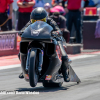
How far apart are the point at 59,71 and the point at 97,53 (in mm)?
7229

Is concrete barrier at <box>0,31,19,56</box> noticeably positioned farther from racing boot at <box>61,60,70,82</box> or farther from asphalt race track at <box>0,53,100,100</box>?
racing boot at <box>61,60,70,82</box>

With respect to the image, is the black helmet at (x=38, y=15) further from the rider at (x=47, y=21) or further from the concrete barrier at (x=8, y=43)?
the concrete barrier at (x=8, y=43)

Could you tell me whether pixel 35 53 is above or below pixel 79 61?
above

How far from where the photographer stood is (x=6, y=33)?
44.8ft

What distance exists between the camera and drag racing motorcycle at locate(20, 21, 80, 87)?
6.51 m

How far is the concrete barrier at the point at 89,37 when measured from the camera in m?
15.8

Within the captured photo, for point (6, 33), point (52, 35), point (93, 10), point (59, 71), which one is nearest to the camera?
point (52, 35)

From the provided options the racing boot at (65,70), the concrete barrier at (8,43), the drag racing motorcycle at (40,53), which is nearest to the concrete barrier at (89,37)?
the concrete barrier at (8,43)

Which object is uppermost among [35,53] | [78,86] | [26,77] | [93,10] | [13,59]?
[35,53]

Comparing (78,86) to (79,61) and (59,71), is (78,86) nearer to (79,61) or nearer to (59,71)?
(59,71)

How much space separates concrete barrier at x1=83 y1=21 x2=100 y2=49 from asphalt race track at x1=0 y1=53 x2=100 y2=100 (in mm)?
5069

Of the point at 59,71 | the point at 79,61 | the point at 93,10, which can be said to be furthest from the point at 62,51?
the point at 93,10

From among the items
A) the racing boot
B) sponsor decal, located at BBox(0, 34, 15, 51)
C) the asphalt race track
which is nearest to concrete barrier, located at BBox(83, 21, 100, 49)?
sponsor decal, located at BBox(0, 34, 15, 51)

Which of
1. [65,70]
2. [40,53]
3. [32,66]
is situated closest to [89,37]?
[65,70]
